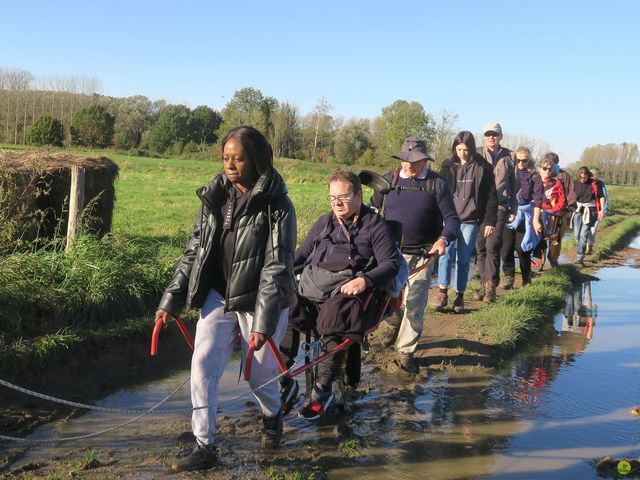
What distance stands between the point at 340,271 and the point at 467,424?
5.21 ft

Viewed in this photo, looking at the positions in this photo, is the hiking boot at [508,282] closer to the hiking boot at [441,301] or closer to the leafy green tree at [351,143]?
the hiking boot at [441,301]

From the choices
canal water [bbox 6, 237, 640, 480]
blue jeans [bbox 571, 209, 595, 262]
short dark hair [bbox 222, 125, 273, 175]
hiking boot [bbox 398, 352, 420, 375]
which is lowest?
canal water [bbox 6, 237, 640, 480]

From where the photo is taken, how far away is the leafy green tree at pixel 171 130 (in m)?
66.3

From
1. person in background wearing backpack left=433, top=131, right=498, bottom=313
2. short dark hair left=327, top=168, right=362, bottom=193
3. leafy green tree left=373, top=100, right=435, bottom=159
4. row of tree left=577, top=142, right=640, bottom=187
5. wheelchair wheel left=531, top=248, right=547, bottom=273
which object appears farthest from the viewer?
row of tree left=577, top=142, right=640, bottom=187

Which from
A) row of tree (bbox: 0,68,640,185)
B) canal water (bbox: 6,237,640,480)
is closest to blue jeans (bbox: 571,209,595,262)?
canal water (bbox: 6,237,640,480)

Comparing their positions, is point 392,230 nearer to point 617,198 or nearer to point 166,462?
point 166,462

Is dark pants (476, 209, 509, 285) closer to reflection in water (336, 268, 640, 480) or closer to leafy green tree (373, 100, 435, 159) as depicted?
reflection in water (336, 268, 640, 480)

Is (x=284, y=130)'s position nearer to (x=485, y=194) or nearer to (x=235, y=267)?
(x=485, y=194)

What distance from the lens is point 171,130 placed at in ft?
224

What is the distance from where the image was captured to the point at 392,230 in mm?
5652

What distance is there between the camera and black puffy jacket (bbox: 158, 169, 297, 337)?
13.6 ft

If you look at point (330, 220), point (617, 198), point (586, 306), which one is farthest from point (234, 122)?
Result: point (330, 220)

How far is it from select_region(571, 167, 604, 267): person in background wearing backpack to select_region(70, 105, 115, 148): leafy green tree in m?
50.1

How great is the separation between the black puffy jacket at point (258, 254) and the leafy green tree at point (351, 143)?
5910 cm
